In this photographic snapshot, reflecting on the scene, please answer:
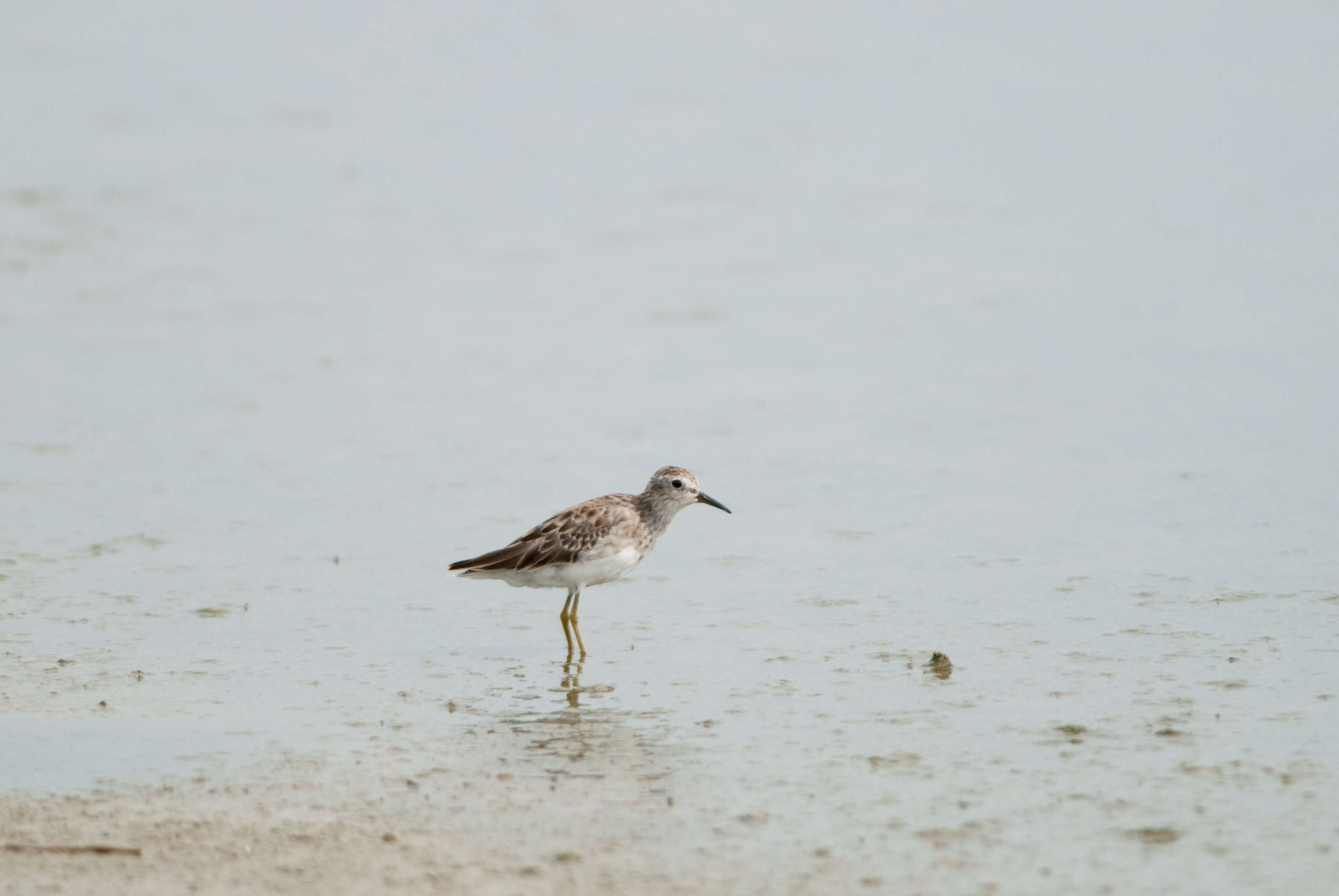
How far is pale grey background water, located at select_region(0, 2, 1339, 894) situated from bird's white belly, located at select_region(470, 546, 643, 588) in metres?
0.35

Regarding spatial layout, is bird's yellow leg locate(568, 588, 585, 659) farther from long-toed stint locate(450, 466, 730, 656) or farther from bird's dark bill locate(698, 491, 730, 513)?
bird's dark bill locate(698, 491, 730, 513)

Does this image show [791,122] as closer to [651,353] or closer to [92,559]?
[651,353]

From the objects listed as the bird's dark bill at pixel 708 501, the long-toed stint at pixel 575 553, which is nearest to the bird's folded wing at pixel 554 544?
the long-toed stint at pixel 575 553

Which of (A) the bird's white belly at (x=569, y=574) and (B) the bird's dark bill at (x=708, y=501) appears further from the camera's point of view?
(B) the bird's dark bill at (x=708, y=501)

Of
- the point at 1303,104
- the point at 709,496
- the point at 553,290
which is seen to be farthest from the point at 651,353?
the point at 1303,104

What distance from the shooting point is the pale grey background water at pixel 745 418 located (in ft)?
27.2

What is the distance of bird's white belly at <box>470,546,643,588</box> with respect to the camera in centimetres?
1034

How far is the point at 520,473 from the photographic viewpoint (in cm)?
1352

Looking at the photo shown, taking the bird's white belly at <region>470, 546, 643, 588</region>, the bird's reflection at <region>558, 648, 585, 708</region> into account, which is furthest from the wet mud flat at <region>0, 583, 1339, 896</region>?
the bird's white belly at <region>470, 546, 643, 588</region>

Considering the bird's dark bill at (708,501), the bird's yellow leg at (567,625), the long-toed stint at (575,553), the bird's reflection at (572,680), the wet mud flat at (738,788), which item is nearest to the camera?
the wet mud flat at (738,788)

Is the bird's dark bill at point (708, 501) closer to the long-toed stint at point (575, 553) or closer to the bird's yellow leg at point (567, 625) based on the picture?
the long-toed stint at point (575, 553)

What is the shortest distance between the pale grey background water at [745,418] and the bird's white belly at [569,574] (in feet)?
1.16

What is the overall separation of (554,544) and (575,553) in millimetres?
141

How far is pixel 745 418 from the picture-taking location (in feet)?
48.9
